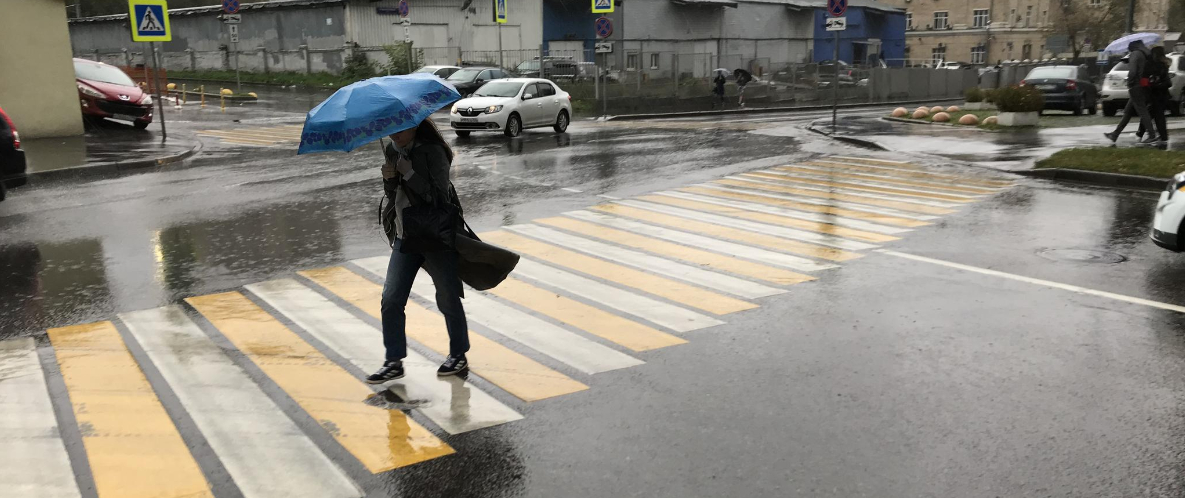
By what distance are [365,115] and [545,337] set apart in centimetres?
226

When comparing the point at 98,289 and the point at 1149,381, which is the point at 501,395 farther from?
the point at 98,289

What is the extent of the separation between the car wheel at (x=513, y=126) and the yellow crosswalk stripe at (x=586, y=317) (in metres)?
16.3

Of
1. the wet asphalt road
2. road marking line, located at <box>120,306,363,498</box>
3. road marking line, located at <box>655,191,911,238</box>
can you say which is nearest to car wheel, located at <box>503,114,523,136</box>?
the wet asphalt road

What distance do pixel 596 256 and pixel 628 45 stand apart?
4191cm

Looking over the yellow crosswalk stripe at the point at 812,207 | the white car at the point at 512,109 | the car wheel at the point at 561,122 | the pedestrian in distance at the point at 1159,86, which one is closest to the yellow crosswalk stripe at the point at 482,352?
the yellow crosswalk stripe at the point at 812,207

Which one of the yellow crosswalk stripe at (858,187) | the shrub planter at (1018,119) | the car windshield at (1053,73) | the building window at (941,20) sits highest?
the building window at (941,20)

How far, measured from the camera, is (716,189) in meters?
14.1

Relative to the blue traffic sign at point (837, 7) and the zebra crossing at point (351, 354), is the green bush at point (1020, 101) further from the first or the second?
the zebra crossing at point (351, 354)

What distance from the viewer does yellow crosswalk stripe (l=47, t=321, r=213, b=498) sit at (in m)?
4.45

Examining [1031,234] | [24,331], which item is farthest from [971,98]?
[24,331]

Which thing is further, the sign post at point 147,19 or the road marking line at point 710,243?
the sign post at point 147,19

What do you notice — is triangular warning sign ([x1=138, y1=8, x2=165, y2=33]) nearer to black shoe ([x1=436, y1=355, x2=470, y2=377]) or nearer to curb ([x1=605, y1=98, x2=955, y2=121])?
curb ([x1=605, y1=98, x2=955, y2=121])

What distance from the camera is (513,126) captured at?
24.6m

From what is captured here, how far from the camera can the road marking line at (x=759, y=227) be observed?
9.94m
